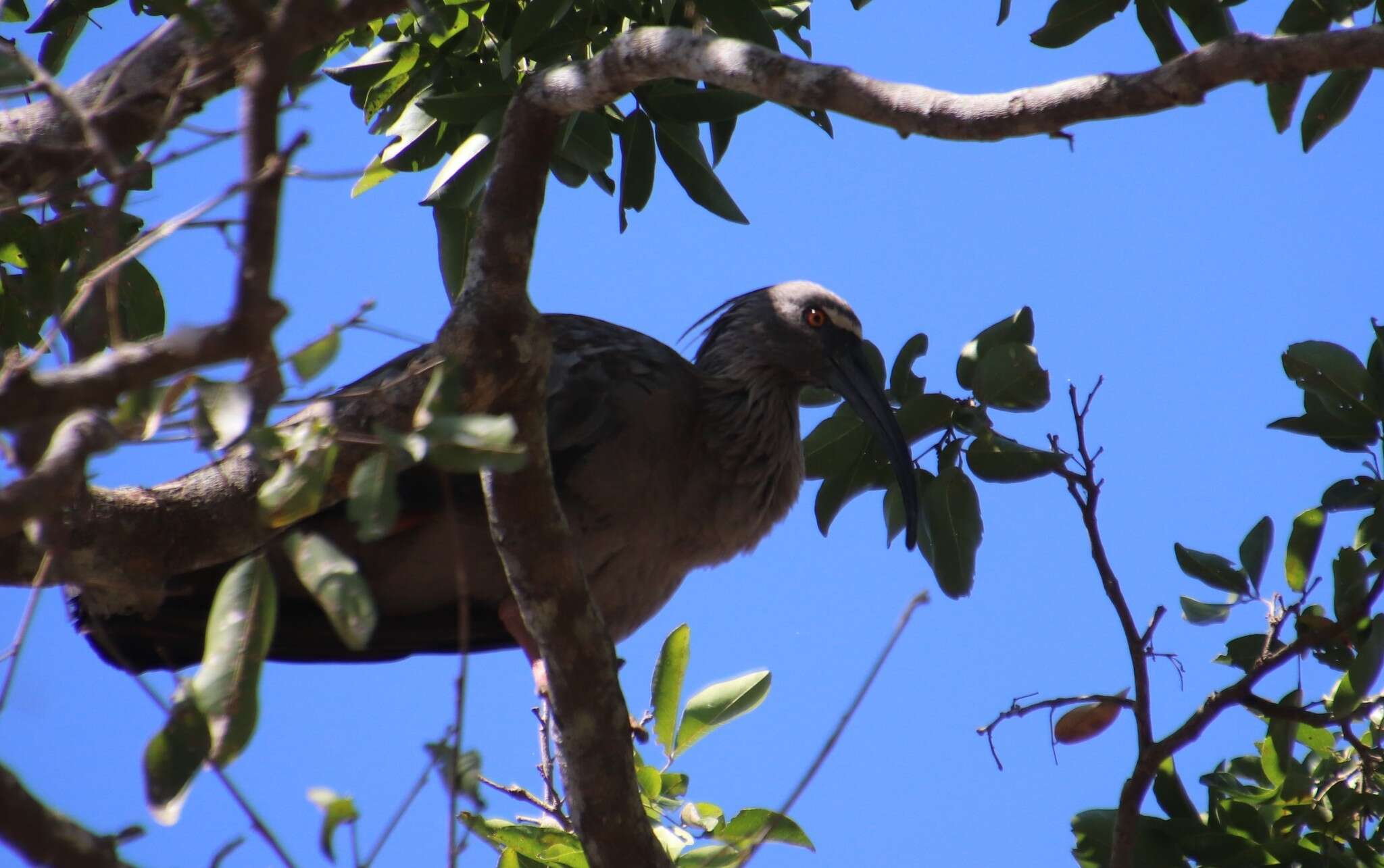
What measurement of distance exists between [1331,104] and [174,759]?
3.57 m

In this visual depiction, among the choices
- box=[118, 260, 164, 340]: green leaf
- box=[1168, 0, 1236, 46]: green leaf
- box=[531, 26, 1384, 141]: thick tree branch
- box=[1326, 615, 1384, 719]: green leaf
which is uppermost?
box=[1168, 0, 1236, 46]: green leaf

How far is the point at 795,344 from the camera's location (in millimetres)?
5328

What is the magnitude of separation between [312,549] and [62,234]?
2.72 metres

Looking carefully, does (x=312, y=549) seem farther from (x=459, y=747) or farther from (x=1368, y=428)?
(x=1368, y=428)

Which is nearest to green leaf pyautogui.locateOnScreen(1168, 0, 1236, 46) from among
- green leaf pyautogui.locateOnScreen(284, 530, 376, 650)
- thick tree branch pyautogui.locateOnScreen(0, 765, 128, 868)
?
green leaf pyautogui.locateOnScreen(284, 530, 376, 650)

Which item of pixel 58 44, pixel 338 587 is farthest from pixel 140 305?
pixel 338 587

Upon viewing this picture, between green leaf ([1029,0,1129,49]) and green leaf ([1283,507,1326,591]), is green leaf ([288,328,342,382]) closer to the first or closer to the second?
green leaf ([1029,0,1129,49])

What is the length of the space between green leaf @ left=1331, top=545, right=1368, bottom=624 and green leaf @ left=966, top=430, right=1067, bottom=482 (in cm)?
85

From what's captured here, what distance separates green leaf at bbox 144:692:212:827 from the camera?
80.6 inches

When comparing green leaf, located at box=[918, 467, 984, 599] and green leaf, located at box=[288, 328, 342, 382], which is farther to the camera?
green leaf, located at box=[918, 467, 984, 599]

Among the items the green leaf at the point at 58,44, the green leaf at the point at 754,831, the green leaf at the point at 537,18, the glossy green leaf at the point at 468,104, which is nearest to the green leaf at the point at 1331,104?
the green leaf at the point at 537,18

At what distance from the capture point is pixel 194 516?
3.40 metres

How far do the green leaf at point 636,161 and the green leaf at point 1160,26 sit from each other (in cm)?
157

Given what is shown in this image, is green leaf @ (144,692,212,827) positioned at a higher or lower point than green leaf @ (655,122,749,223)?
lower
